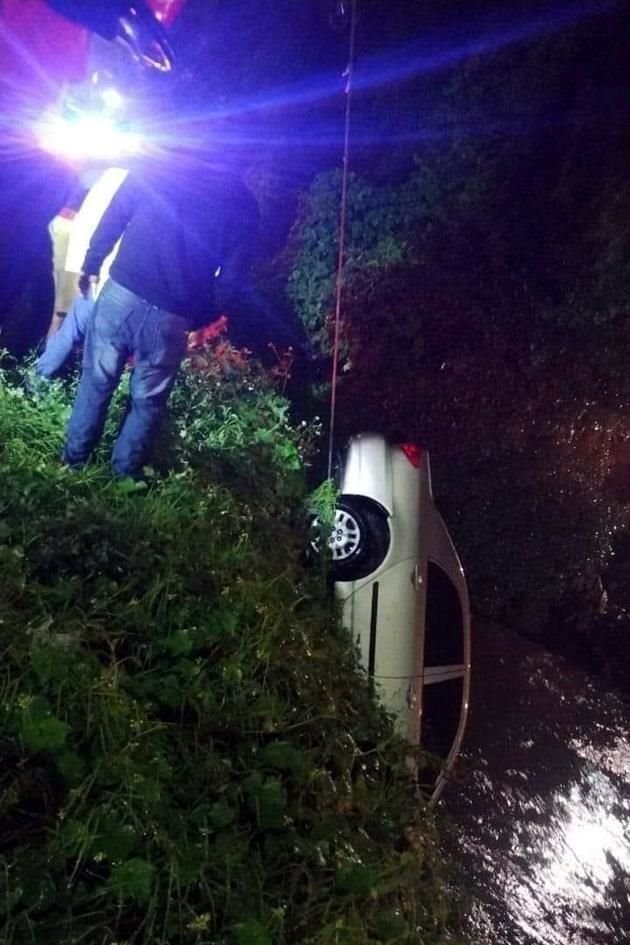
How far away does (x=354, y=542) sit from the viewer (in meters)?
3.92

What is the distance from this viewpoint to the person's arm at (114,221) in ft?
10.4

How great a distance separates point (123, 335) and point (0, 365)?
1.83 feet

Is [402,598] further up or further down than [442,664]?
further up

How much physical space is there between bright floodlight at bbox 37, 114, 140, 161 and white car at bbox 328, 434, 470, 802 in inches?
67.0

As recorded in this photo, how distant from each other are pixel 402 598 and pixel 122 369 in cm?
163

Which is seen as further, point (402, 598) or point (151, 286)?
point (402, 598)

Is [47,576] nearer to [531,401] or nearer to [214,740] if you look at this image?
[214,740]

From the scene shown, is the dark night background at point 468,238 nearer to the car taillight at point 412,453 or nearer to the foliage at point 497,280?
the foliage at point 497,280

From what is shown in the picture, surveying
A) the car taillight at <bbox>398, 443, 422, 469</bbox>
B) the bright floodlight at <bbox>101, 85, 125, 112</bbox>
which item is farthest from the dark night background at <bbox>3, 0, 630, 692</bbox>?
the bright floodlight at <bbox>101, 85, 125, 112</bbox>

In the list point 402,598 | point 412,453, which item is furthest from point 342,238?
point 402,598

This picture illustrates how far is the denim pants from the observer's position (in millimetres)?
3248

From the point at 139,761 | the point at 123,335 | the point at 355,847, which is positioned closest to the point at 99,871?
the point at 139,761

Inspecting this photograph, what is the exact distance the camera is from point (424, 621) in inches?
157

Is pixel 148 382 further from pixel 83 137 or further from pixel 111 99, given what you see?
pixel 111 99
